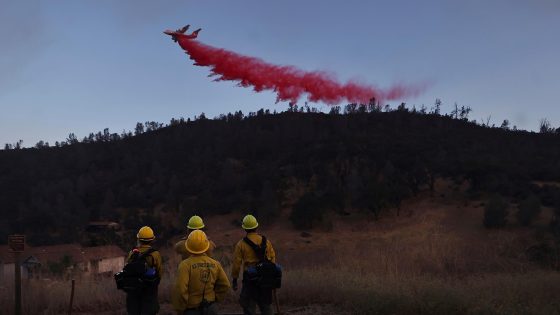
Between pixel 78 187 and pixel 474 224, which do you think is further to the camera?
pixel 78 187

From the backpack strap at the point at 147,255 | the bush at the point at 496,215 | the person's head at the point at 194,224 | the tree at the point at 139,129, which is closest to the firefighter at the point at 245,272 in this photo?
the person's head at the point at 194,224

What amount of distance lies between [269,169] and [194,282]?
186ft

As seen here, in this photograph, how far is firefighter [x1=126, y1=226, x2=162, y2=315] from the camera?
7.66 metres

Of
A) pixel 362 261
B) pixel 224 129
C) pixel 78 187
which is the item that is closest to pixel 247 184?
pixel 78 187

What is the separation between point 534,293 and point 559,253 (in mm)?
3766

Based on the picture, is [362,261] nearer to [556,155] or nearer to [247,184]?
[247,184]

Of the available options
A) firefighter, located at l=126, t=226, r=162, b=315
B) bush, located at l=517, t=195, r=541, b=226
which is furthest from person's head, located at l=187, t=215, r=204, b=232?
bush, located at l=517, t=195, r=541, b=226

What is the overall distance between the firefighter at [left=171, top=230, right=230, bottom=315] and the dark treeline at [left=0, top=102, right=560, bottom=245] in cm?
3871

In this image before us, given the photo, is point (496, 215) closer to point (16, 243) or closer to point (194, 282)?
point (16, 243)

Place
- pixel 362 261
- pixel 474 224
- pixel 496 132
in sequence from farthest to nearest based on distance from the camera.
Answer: pixel 496 132
pixel 474 224
pixel 362 261

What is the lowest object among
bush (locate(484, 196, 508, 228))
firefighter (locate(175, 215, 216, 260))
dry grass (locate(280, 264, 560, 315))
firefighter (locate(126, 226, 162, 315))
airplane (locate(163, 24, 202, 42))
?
bush (locate(484, 196, 508, 228))

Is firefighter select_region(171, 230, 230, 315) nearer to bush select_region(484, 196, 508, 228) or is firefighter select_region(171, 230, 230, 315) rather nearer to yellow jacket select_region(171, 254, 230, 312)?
yellow jacket select_region(171, 254, 230, 312)

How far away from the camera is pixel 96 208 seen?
58969 millimetres

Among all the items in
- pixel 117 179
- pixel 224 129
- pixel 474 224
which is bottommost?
pixel 474 224
